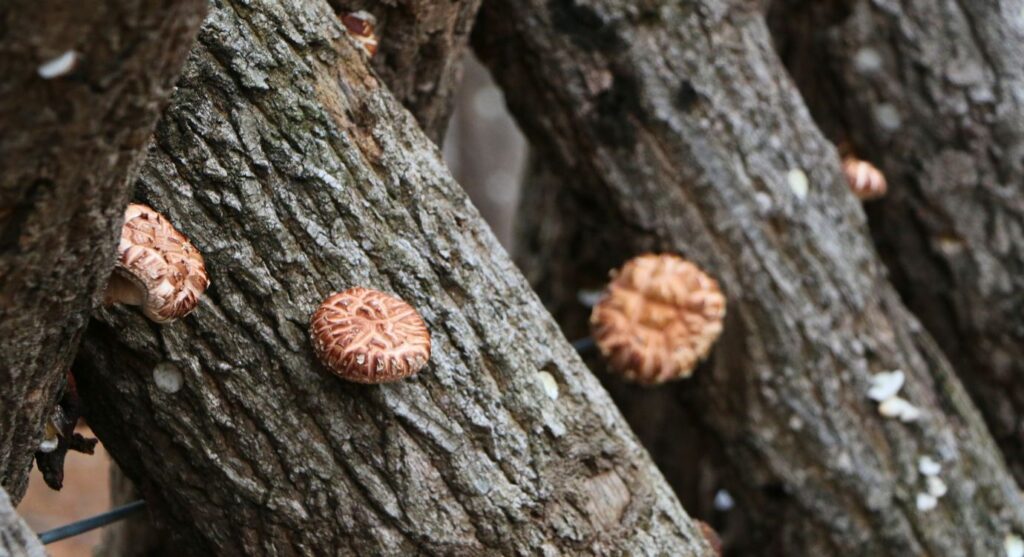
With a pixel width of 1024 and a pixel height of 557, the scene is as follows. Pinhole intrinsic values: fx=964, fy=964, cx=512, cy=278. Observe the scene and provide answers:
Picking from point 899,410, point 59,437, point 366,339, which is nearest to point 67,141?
point 366,339

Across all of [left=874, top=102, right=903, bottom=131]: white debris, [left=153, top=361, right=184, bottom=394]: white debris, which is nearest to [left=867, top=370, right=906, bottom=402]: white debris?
[left=874, top=102, right=903, bottom=131]: white debris

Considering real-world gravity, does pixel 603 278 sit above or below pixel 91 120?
below

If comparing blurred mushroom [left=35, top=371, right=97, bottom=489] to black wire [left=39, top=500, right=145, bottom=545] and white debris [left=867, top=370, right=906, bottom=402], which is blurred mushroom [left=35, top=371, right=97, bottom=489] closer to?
black wire [left=39, top=500, right=145, bottom=545]

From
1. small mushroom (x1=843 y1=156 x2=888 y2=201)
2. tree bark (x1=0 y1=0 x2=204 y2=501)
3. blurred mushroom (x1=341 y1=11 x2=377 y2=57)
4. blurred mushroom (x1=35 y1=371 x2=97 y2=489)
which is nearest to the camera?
tree bark (x1=0 y1=0 x2=204 y2=501)

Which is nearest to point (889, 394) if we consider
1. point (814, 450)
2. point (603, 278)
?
point (814, 450)

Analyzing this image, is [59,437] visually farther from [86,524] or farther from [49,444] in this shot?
[86,524]

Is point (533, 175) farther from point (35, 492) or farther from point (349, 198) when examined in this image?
point (35, 492)

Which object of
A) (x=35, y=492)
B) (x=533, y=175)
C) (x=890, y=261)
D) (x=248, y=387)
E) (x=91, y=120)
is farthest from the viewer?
(x=35, y=492)
